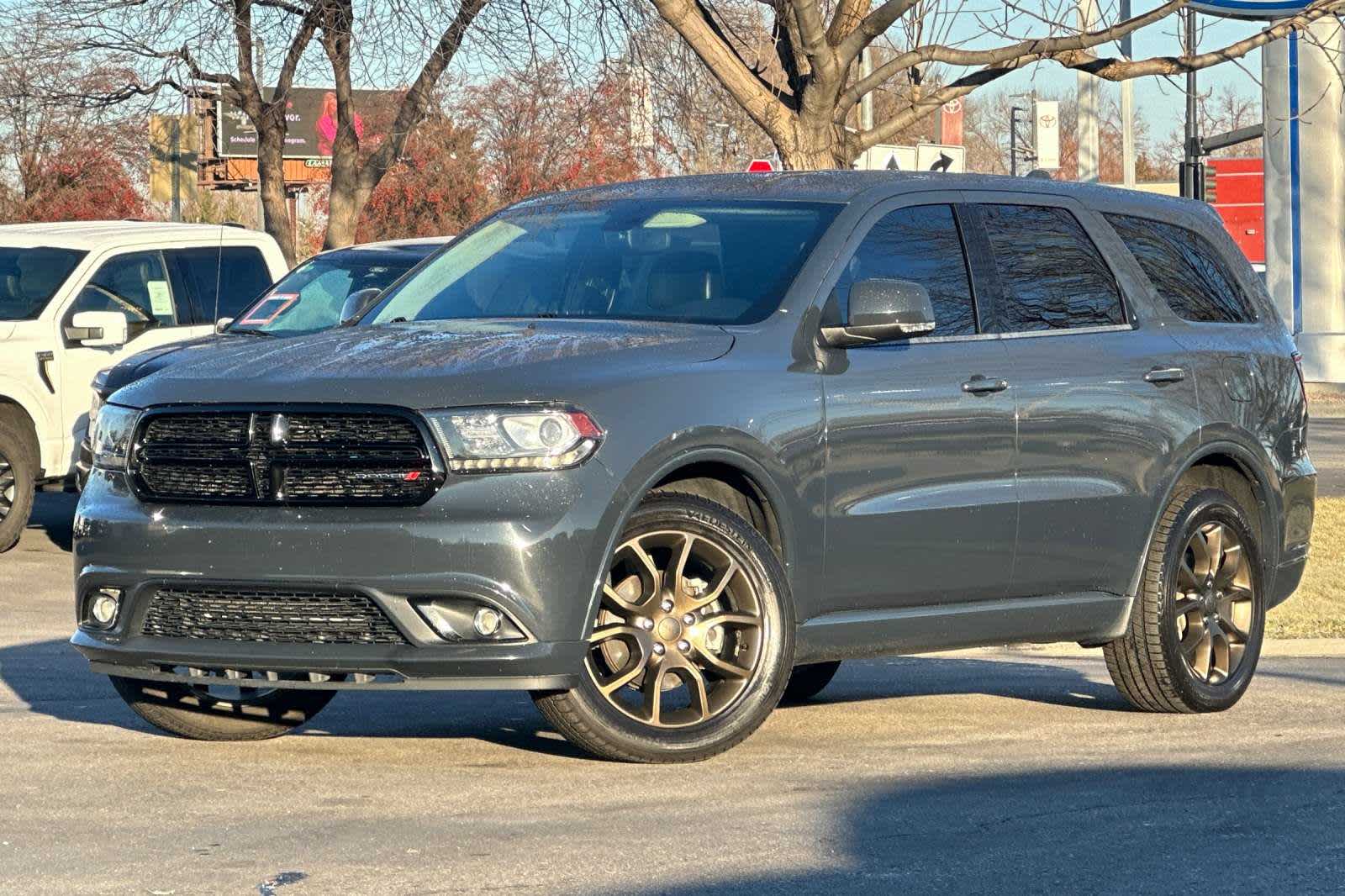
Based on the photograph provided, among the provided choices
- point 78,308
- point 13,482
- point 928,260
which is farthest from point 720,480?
point 78,308

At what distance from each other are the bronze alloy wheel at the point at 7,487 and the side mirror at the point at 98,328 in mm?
891

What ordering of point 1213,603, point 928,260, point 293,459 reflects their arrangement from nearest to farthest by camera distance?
1. point 293,459
2. point 928,260
3. point 1213,603

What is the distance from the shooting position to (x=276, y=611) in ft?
21.0

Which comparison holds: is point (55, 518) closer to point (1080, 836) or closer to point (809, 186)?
point (809, 186)

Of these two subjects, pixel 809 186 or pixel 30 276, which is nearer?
pixel 809 186

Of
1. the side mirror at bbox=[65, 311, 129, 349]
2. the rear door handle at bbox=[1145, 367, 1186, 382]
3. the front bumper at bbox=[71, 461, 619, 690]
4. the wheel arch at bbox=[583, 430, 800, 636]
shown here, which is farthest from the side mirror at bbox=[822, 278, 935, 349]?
the side mirror at bbox=[65, 311, 129, 349]

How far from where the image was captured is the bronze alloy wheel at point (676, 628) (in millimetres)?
6641

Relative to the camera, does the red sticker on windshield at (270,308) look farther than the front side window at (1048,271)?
Yes

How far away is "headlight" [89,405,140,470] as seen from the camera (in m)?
6.72

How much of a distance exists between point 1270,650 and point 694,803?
542 cm

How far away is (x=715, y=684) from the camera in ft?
22.6

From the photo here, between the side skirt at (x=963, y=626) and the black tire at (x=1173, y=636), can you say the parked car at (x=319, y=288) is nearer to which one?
the black tire at (x=1173, y=636)

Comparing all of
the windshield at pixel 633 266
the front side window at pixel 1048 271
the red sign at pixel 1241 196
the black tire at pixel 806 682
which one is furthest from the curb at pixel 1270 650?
the red sign at pixel 1241 196

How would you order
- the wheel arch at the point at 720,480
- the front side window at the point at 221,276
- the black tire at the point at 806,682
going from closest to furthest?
the wheel arch at the point at 720,480
the black tire at the point at 806,682
the front side window at the point at 221,276
